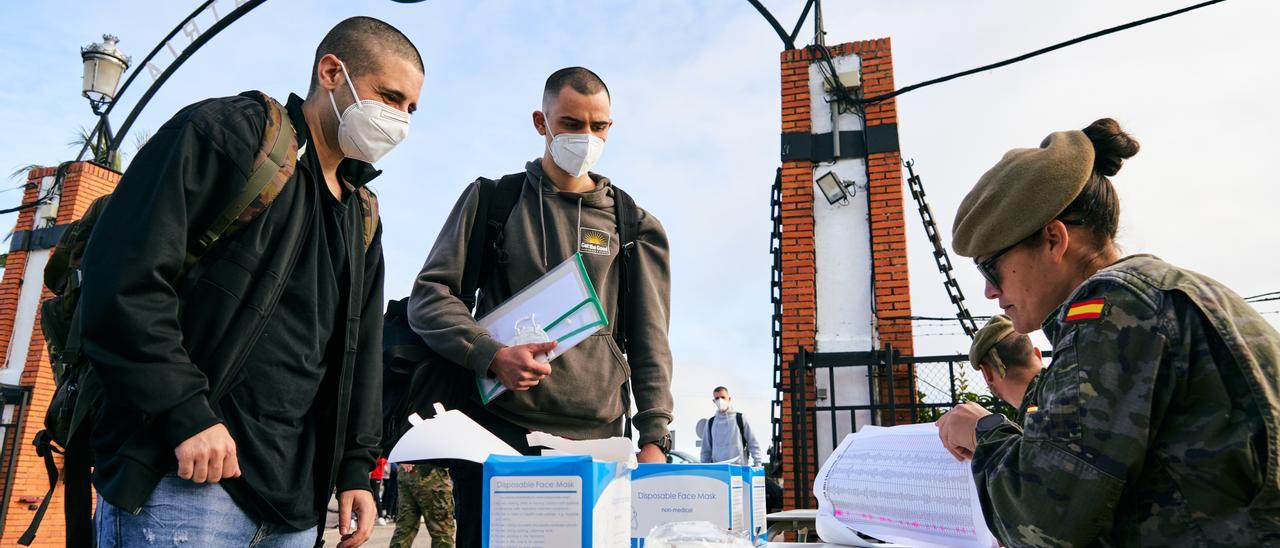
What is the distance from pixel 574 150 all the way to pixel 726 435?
7.69m

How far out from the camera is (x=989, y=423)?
151cm

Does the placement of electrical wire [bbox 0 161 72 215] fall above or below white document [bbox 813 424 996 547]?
above

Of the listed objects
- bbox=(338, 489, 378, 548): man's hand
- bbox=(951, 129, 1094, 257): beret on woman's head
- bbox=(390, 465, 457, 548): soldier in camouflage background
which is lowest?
bbox=(390, 465, 457, 548): soldier in camouflage background

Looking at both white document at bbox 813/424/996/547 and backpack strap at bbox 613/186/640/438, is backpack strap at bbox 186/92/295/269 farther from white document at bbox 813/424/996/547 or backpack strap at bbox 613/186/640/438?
white document at bbox 813/424/996/547

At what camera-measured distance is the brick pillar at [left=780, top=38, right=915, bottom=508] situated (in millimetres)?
7336

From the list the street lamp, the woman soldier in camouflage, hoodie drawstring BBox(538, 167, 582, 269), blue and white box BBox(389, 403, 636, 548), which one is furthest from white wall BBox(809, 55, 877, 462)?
the street lamp

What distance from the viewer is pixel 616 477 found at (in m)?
1.25

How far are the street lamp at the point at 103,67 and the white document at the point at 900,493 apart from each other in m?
10.5

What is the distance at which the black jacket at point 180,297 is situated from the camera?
1.29 metres

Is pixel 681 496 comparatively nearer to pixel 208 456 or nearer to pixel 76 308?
pixel 208 456

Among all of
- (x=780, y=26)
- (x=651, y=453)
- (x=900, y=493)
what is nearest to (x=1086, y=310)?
(x=900, y=493)

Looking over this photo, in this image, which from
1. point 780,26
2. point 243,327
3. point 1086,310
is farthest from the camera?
point 780,26

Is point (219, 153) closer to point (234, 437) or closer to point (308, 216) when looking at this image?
point (308, 216)

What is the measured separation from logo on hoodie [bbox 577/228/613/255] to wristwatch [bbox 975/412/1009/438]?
1224 millimetres
